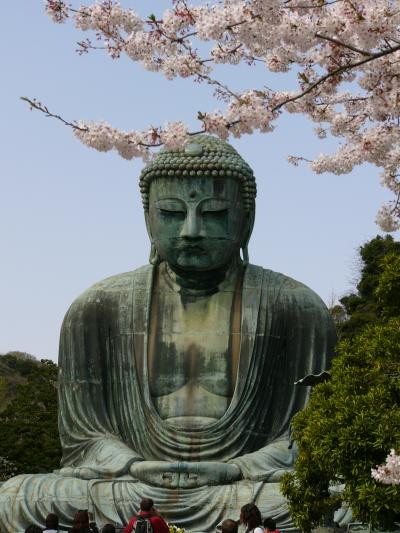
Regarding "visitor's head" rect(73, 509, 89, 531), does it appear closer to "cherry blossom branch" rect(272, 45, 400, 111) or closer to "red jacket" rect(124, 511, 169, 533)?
"red jacket" rect(124, 511, 169, 533)

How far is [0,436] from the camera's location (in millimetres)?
26719

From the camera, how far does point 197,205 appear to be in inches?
613

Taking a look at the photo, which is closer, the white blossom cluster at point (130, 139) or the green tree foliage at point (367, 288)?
the white blossom cluster at point (130, 139)

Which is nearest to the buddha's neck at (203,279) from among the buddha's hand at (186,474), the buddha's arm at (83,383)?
the buddha's arm at (83,383)

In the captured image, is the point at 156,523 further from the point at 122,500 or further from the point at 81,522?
the point at 122,500

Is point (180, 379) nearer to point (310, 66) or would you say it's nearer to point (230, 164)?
point (230, 164)

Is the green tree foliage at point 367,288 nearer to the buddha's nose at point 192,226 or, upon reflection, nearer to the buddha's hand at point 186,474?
the buddha's nose at point 192,226

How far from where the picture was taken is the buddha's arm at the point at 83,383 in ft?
51.6

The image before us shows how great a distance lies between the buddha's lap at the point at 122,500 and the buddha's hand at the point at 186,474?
75 mm

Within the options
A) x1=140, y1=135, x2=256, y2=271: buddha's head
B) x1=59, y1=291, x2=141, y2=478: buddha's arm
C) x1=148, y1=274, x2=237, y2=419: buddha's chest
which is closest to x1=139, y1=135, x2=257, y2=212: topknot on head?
x1=140, y1=135, x2=256, y2=271: buddha's head

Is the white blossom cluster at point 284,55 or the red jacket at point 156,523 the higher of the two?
the white blossom cluster at point 284,55

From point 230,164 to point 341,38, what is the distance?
16.0 ft

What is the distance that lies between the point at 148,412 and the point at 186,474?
1.02 meters

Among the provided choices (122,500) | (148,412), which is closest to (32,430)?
(148,412)
